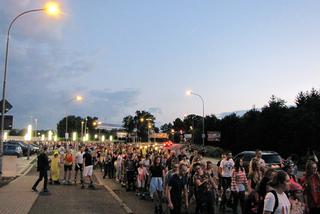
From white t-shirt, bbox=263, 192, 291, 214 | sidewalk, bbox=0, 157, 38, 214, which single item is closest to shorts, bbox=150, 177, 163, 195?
sidewalk, bbox=0, 157, 38, 214

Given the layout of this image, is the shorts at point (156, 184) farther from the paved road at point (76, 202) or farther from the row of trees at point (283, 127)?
the row of trees at point (283, 127)

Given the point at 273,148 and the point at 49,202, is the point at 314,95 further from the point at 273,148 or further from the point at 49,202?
the point at 49,202

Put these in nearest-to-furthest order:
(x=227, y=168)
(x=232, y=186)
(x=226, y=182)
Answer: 1. (x=232, y=186)
2. (x=227, y=168)
3. (x=226, y=182)

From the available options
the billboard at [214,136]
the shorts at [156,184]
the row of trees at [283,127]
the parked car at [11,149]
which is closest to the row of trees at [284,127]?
the row of trees at [283,127]

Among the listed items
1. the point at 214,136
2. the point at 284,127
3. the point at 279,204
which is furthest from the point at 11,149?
the point at 279,204

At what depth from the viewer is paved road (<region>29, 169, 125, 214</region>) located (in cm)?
1416

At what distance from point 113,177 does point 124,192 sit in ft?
27.6

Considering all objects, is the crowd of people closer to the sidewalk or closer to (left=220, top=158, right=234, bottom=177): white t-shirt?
(left=220, top=158, right=234, bottom=177): white t-shirt

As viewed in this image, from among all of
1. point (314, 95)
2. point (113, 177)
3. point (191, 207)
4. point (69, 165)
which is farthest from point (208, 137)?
point (191, 207)

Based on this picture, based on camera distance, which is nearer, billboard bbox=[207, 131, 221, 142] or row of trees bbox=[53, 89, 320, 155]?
row of trees bbox=[53, 89, 320, 155]

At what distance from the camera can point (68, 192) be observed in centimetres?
1944

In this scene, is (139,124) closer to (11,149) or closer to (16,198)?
(11,149)

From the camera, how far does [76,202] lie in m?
16.1

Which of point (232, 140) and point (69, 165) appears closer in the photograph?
point (69, 165)
